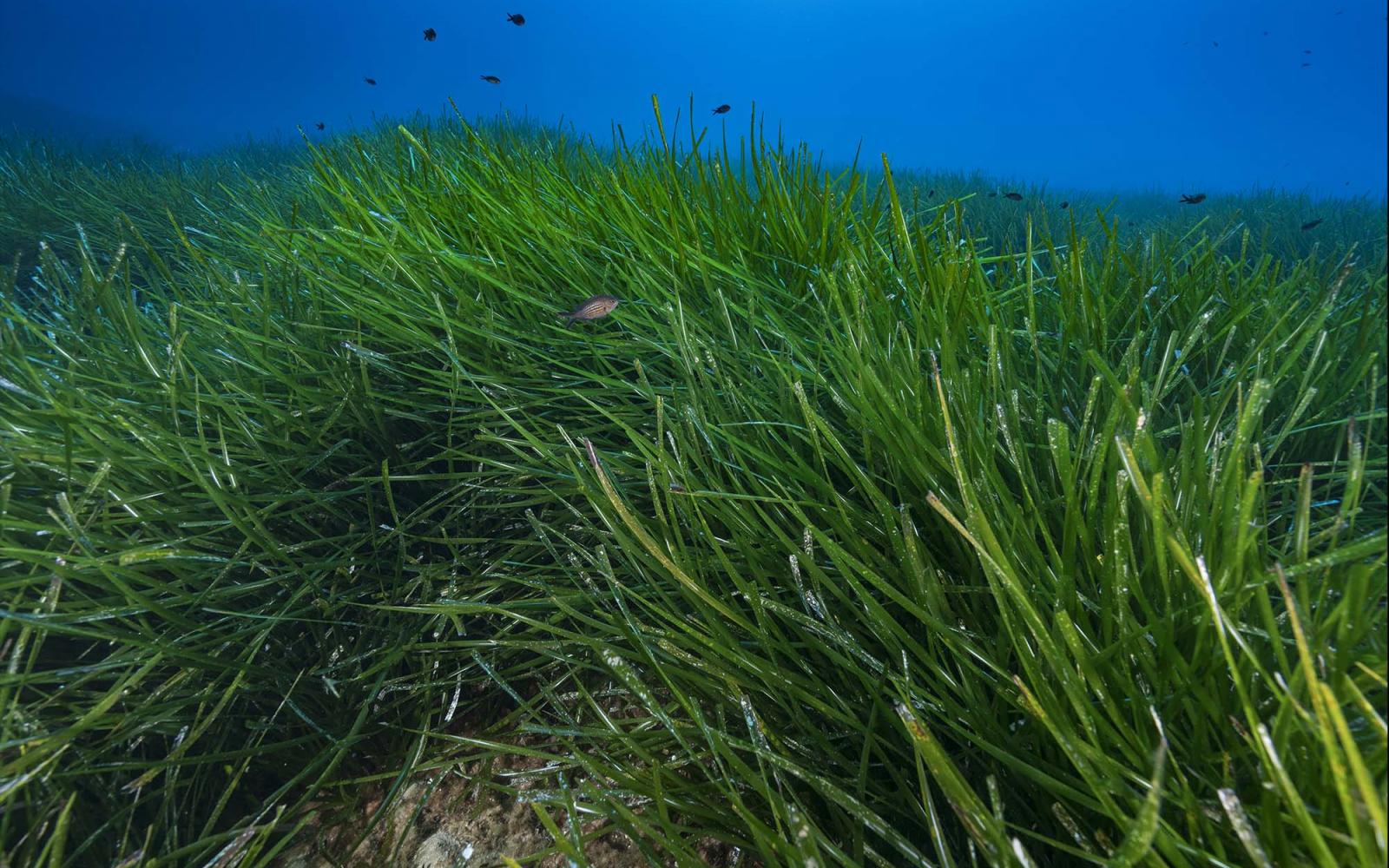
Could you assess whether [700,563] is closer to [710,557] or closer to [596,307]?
[710,557]

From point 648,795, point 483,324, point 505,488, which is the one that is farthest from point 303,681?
point 483,324

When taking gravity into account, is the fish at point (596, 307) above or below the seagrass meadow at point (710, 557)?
above

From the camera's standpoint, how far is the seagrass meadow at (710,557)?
1.96ft

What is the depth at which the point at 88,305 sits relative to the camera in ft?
4.74

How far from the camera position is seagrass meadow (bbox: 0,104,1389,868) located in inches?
23.5

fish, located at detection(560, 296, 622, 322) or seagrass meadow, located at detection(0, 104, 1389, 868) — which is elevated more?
fish, located at detection(560, 296, 622, 322)

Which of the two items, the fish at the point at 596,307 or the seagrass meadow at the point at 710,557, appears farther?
the fish at the point at 596,307

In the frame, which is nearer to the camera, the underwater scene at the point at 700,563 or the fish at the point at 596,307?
the underwater scene at the point at 700,563

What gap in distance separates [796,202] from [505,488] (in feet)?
3.31

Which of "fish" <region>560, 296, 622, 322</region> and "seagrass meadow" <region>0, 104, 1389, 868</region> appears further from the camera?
"fish" <region>560, 296, 622, 322</region>

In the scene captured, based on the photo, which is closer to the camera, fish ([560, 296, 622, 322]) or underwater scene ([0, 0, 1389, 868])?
underwater scene ([0, 0, 1389, 868])

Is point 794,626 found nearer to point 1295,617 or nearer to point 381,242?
point 1295,617

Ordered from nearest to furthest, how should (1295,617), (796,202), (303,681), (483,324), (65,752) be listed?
(1295,617), (65,752), (303,681), (483,324), (796,202)

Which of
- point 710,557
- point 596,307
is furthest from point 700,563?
point 596,307
